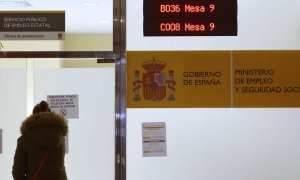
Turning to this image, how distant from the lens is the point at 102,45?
17.2ft

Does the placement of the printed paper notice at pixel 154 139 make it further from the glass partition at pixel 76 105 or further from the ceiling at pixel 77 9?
the ceiling at pixel 77 9

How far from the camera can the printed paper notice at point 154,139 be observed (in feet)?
16.8

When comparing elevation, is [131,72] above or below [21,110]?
above

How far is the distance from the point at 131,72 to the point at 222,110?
3.37ft

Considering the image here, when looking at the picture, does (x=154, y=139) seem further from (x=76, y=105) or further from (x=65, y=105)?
(x=65, y=105)

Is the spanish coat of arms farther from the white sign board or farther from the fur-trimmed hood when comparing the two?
the fur-trimmed hood

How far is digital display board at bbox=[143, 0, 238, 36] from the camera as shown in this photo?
5.07 m

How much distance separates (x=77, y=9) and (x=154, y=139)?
158 cm

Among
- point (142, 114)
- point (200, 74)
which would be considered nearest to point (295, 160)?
point (200, 74)

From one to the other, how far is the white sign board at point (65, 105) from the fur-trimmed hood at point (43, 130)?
3.70ft

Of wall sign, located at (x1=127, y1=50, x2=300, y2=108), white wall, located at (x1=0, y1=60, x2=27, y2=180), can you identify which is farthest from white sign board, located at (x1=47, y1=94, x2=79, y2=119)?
wall sign, located at (x1=127, y1=50, x2=300, y2=108)

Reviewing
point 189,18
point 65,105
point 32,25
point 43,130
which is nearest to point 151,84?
point 189,18

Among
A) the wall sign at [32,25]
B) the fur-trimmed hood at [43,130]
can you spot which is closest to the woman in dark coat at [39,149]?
the fur-trimmed hood at [43,130]

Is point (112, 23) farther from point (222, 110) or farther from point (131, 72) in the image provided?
point (222, 110)
